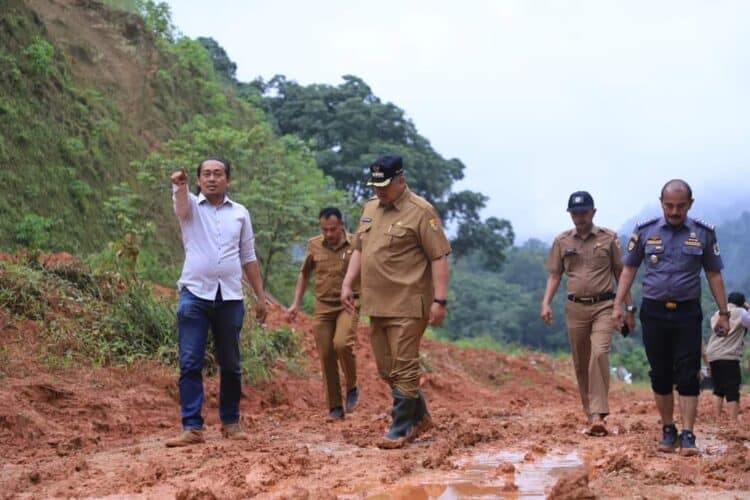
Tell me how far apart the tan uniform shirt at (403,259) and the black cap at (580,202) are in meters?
1.88

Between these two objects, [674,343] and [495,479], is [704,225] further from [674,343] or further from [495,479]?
[495,479]

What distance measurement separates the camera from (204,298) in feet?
23.3

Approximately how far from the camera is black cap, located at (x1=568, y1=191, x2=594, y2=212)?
859cm

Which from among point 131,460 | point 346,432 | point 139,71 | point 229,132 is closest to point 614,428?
point 346,432

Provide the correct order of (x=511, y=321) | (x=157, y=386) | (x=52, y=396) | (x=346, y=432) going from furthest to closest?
(x=511, y=321), (x=157, y=386), (x=52, y=396), (x=346, y=432)

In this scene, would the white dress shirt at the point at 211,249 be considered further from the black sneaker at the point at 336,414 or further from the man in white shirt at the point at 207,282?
the black sneaker at the point at 336,414

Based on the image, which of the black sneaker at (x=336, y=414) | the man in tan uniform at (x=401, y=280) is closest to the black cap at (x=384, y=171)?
the man in tan uniform at (x=401, y=280)

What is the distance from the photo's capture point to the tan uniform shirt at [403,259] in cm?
711

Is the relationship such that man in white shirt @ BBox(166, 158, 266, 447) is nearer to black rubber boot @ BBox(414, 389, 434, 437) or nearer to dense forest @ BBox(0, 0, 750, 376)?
black rubber boot @ BBox(414, 389, 434, 437)

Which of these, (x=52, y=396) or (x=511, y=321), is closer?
Answer: (x=52, y=396)

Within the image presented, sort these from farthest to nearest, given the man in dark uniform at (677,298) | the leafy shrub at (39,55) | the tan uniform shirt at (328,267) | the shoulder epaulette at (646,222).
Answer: the leafy shrub at (39,55) < the tan uniform shirt at (328,267) < the shoulder epaulette at (646,222) < the man in dark uniform at (677,298)

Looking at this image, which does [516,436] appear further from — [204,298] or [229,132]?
[229,132]

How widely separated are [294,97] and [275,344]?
89.2 feet

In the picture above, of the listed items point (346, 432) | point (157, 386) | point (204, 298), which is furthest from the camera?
point (157, 386)
